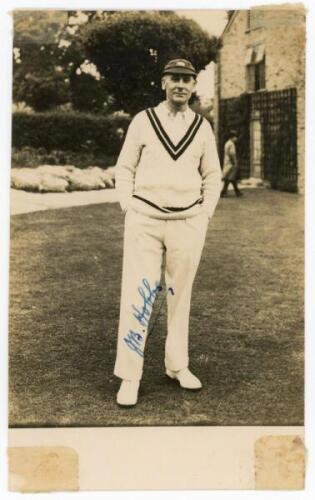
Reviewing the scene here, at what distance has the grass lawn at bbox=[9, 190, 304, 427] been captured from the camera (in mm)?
4531

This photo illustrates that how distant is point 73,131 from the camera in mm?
5371

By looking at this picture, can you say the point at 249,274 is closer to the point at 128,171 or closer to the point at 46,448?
the point at 128,171

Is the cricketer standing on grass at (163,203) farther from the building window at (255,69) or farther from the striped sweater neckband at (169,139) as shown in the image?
the building window at (255,69)

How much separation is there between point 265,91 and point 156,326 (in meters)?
2.60

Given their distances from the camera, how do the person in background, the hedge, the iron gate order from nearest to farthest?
1. the hedge
2. the iron gate
3. the person in background

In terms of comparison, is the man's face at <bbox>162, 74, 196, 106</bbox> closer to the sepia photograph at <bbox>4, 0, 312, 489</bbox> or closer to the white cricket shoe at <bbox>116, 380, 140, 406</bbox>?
the sepia photograph at <bbox>4, 0, 312, 489</bbox>

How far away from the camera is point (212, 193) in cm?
444

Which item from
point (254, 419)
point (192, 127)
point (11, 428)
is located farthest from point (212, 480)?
point (192, 127)

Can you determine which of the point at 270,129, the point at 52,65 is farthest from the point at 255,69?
the point at 52,65

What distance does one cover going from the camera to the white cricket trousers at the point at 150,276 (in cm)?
437

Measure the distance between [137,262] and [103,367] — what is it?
0.86m
